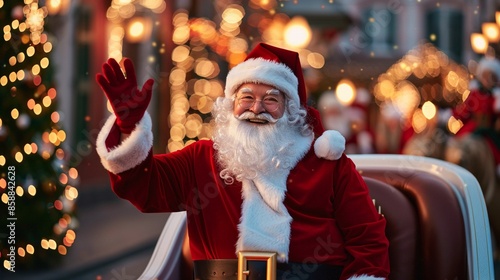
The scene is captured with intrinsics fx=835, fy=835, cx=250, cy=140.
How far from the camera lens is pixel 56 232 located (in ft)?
23.0

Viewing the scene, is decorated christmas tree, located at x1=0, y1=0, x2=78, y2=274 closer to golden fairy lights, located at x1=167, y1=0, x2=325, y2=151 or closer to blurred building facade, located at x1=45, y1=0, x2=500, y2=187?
blurred building facade, located at x1=45, y1=0, x2=500, y2=187

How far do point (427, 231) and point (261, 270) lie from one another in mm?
905

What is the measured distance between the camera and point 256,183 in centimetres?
348

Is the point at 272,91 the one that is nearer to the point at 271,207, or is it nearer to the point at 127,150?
the point at 271,207

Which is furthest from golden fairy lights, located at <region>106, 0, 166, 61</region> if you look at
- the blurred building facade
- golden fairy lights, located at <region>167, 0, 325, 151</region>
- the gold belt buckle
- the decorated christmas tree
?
the gold belt buckle

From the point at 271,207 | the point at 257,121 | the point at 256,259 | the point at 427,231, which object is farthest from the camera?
the point at 427,231

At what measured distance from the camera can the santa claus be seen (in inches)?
129

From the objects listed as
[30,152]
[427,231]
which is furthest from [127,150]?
[30,152]

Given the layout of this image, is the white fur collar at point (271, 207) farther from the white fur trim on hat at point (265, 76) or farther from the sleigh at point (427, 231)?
the sleigh at point (427, 231)

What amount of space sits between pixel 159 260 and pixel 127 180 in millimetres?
626

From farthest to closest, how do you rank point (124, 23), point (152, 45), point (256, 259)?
point (152, 45) → point (124, 23) → point (256, 259)

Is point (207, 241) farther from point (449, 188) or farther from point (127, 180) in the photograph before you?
point (449, 188)

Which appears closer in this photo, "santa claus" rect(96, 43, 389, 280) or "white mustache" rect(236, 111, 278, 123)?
"santa claus" rect(96, 43, 389, 280)

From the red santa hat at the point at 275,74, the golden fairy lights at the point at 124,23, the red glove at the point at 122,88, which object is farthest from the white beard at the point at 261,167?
the golden fairy lights at the point at 124,23
